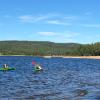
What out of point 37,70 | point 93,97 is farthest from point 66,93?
point 37,70

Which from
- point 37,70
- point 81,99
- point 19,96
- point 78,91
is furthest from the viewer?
point 37,70

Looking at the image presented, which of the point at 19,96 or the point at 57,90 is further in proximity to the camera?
the point at 57,90

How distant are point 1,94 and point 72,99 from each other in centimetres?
897

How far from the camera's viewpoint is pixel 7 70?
3748 inches

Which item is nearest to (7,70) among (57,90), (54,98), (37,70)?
(37,70)

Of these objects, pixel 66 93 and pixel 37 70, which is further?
pixel 37 70

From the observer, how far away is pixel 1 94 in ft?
142

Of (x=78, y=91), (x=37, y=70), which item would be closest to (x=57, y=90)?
(x=78, y=91)

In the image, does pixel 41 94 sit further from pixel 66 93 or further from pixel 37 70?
pixel 37 70

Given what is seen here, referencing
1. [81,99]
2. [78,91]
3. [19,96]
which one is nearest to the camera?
[81,99]

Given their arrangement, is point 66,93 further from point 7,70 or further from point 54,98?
point 7,70

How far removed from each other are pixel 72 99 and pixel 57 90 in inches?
332

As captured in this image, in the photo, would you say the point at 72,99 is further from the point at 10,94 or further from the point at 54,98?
the point at 10,94

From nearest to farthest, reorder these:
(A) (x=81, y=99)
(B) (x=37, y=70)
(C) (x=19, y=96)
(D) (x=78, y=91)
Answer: (A) (x=81, y=99) → (C) (x=19, y=96) → (D) (x=78, y=91) → (B) (x=37, y=70)
